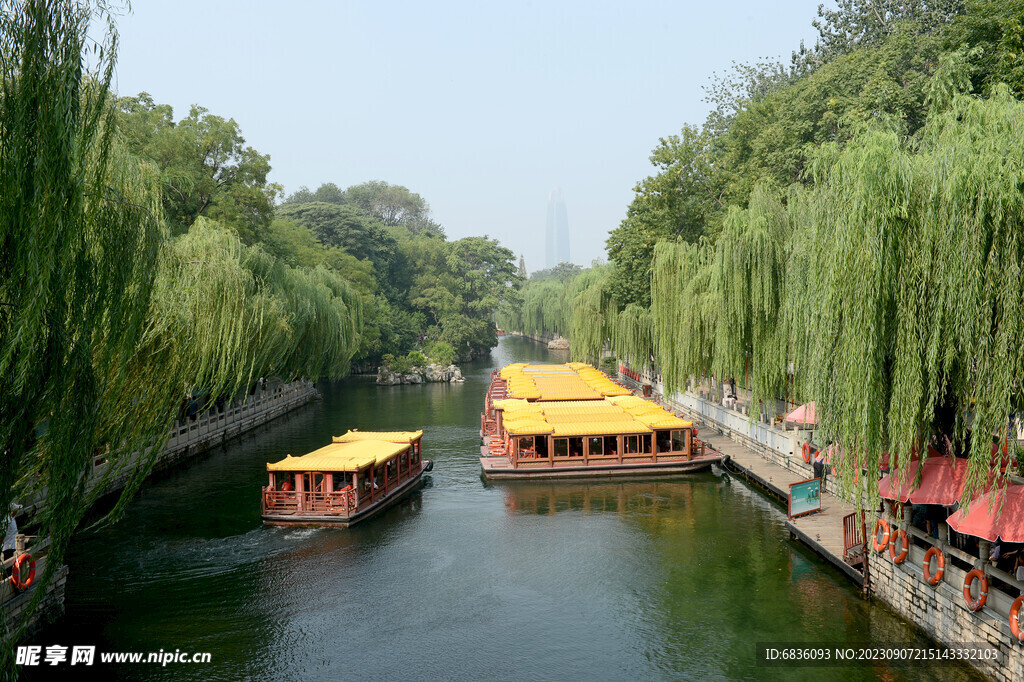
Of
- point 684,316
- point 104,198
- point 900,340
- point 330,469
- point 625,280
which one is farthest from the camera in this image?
point 625,280

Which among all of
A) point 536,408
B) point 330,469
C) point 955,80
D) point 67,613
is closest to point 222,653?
point 67,613

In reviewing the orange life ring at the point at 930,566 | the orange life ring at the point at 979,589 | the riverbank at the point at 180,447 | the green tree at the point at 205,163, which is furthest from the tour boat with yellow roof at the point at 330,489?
the green tree at the point at 205,163

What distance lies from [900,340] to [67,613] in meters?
16.3

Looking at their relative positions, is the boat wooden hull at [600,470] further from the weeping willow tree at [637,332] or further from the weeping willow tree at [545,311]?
the weeping willow tree at [545,311]

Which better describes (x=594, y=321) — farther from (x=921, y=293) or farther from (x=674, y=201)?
(x=921, y=293)

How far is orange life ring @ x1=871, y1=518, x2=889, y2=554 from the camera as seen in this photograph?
14398 millimetres

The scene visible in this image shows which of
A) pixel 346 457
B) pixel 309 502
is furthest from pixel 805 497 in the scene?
pixel 309 502

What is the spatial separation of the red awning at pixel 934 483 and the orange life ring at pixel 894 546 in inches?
46.1

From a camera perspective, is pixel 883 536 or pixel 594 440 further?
pixel 594 440

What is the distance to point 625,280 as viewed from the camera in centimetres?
4753

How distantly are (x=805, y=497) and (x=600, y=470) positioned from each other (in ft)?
27.6

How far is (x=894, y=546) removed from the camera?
46.0 feet

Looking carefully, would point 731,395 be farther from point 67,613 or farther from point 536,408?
point 67,613

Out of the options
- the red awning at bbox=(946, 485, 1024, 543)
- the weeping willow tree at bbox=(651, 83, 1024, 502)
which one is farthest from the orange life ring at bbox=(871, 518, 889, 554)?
the red awning at bbox=(946, 485, 1024, 543)
